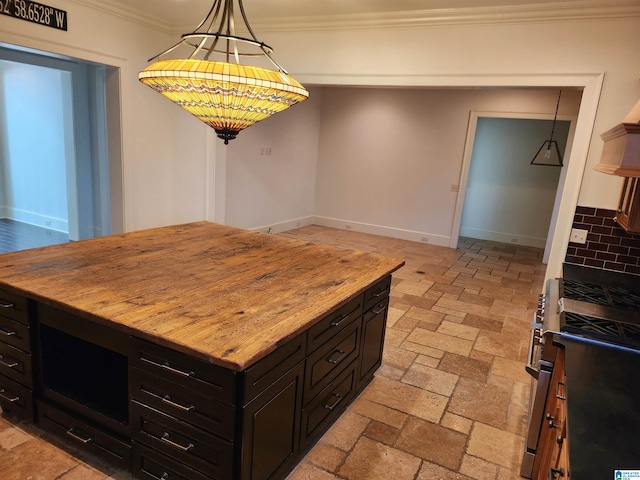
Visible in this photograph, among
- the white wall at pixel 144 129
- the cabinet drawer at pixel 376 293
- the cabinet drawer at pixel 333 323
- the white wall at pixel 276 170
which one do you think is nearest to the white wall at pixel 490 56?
the white wall at pixel 144 129

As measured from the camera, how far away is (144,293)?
184 centimetres

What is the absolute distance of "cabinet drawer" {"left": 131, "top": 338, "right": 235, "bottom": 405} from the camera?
147 cm

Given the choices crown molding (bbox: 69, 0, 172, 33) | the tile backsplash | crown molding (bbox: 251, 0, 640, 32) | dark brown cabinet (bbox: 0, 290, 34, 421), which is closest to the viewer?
dark brown cabinet (bbox: 0, 290, 34, 421)

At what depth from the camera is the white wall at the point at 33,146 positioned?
6121mm

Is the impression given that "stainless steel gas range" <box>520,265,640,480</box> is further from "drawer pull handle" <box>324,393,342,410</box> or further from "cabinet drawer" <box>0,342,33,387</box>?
"cabinet drawer" <box>0,342,33,387</box>

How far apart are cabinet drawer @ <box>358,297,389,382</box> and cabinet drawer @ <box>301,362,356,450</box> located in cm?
15

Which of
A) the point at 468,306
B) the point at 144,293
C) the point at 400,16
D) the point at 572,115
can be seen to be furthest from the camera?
the point at 572,115

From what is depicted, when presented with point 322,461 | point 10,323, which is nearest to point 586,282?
point 322,461

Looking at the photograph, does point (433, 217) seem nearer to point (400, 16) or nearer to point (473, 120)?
point (473, 120)

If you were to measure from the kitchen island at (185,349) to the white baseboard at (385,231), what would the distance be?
4.64m

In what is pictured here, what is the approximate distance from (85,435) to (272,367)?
1.04m

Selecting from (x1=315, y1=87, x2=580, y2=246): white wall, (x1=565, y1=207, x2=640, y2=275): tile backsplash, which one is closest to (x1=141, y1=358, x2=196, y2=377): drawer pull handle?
(x1=565, y1=207, x2=640, y2=275): tile backsplash

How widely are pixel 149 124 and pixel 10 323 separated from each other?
304 centimetres

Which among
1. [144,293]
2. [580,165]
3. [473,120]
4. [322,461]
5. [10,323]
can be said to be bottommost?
[322,461]
